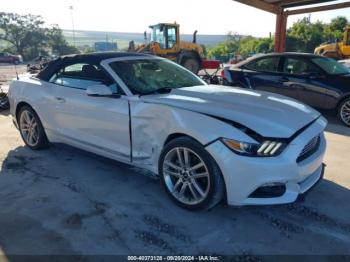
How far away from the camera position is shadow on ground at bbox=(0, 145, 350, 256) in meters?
2.81

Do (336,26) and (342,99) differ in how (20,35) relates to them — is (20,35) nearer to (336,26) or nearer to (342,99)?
(336,26)

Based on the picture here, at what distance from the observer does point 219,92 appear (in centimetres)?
384

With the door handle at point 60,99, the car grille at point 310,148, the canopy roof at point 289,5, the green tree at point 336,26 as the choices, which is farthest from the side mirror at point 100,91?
the green tree at point 336,26

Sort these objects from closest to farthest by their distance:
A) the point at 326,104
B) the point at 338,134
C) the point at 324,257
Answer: the point at 324,257 < the point at 338,134 < the point at 326,104

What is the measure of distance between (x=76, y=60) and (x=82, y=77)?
0.36 m

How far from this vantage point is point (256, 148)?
9.38ft

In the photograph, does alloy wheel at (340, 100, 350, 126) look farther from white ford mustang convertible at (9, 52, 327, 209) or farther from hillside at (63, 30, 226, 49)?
hillside at (63, 30, 226, 49)

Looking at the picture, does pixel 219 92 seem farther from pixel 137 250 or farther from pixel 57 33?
pixel 57 33

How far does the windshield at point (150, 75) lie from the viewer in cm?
387

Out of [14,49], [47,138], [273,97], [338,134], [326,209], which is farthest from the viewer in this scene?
[14,49]

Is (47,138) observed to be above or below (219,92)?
below

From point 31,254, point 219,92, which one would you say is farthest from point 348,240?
point 31,254

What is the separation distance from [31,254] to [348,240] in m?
2.58

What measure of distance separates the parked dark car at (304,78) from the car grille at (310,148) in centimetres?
370
